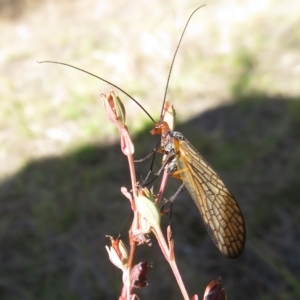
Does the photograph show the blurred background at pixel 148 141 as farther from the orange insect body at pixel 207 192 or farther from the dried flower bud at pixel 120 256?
the dried flower bud at pixel 120 256

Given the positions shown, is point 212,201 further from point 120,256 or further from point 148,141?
point 148,141

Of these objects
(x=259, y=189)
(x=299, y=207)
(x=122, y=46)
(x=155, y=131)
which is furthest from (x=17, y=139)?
(x=155, y=131)

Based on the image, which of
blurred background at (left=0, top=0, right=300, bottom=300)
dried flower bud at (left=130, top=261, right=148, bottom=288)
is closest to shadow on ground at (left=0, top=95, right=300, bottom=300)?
blurred background at (left=0, top=0, right=300, bottom=300)

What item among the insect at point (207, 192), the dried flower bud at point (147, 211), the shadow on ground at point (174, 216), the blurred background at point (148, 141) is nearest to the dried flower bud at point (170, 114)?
the insect at point (207, 192)

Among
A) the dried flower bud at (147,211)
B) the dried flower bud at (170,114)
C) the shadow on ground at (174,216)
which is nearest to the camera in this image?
the dried flower bud at (147,211)

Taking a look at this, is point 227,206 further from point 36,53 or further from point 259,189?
point 36,53

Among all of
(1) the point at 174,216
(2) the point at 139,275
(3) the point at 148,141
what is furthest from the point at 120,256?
(3) the point at 148,141

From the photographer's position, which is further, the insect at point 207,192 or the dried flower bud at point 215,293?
the insect at point 207,192

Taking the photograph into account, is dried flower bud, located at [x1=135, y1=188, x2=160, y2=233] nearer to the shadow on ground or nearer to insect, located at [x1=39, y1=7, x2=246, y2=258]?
insect, located at [x1=39, y1=7, x2=246, y2=258]
